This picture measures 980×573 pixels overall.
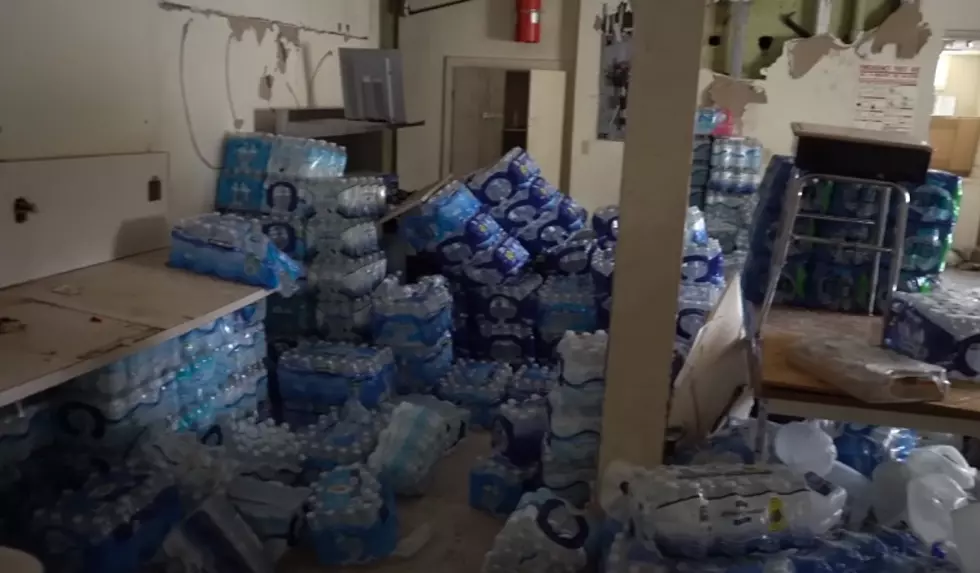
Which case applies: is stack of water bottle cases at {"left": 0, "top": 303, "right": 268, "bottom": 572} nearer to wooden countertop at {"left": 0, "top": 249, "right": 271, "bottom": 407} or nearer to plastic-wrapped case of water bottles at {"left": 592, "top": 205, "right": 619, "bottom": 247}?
wooden countertop at {"left": 0, "top": 249, "right": 271, "bottom": 407}

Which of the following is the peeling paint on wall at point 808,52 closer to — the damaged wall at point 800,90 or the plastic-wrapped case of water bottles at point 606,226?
the damaged wall at point 800,90

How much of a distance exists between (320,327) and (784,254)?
1975 mm

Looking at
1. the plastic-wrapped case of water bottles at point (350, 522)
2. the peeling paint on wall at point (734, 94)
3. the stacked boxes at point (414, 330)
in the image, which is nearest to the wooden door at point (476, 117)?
the peeling paint on wall at point (734, 94)

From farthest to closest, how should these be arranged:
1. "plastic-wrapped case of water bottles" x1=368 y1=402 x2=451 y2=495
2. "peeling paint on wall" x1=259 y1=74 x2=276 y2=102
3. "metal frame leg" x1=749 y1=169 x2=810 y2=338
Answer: "peeling paint on wall" x1=259 y1=74 x2=276 y2=102 → "plastic-wrapped case of water bottles" x1=368 y1=402 x2=451 y2=495 → "metal frame leg" x1=749 y1=169 x2=810 y2=338

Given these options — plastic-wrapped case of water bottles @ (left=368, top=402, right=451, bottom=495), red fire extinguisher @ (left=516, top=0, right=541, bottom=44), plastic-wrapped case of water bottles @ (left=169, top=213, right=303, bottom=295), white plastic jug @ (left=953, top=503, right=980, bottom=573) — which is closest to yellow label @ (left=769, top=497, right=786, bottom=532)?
white plastic jug @ (left=953, top=503, right=980, bottom=573)

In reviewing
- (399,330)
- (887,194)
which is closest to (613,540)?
(887,194)

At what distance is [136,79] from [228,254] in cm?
76

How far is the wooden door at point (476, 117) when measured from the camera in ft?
20.8

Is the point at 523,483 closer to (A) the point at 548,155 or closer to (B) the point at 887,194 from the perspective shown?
(B) the point at 887,194

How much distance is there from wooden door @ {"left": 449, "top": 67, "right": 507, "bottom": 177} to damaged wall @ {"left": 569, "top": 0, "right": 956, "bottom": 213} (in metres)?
0.58

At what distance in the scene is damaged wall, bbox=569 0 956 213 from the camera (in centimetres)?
635

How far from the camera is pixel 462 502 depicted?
120 inches

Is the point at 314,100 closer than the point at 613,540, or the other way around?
the point at 613,540

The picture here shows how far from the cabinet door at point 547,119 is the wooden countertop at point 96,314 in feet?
11.2
